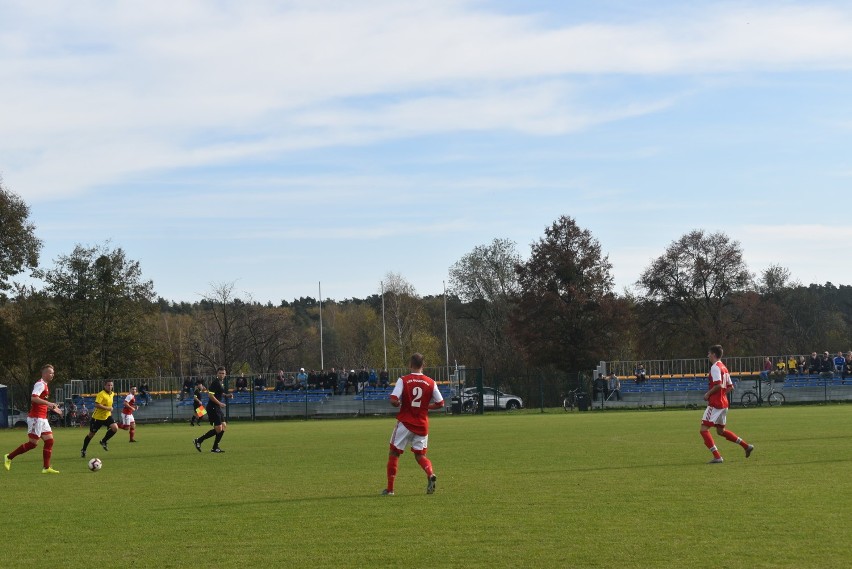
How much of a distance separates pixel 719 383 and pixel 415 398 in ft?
21.4

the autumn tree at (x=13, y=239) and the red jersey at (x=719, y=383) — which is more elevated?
the autumn tree at (x=13, y=239)

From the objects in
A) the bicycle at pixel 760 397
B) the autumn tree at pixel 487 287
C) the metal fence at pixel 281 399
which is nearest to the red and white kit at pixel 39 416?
the metal fence at pixel 281 399

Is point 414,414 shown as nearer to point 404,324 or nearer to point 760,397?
point 760,397

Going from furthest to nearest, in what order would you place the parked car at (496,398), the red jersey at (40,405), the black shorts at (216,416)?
the parked car at (496,398) → the black shorts at (216,416) → the red jersey at (40,405)

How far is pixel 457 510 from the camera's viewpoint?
41.7ft

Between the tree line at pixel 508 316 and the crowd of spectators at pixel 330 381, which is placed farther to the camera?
the tree line at pixel 508 316

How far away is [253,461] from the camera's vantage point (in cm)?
2227

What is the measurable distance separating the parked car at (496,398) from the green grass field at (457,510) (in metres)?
29.9

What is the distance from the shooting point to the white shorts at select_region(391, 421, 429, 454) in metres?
14.7

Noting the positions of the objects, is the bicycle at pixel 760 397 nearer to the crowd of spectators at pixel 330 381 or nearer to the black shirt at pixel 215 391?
the crowd of spectators at pixel 330 381

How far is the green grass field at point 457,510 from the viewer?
9.77 meters

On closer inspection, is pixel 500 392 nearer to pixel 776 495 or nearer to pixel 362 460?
pixel 362 460

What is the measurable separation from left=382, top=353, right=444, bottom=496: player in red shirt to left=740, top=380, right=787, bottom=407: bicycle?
37.1 metres

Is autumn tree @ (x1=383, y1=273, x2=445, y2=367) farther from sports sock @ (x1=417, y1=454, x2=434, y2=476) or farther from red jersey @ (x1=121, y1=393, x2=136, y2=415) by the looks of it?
sports sock @ (x1=417, y1=454, x2=434, y2=476)
